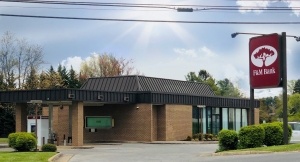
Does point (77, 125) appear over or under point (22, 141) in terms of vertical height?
over

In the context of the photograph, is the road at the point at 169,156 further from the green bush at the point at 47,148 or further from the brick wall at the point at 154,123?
the brick wall at the point at 154,123

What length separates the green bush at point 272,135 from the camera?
27516mm

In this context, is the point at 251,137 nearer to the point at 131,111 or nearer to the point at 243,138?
the point at 243,138

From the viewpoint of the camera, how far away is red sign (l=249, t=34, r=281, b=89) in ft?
93.8

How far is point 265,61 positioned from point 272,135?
4.39 m

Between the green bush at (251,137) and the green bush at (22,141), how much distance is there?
11.4m

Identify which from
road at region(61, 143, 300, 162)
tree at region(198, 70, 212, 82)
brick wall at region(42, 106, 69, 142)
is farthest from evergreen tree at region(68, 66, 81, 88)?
road at region(61, 143, 300, 162)

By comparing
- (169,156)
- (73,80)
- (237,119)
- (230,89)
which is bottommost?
(169,156)

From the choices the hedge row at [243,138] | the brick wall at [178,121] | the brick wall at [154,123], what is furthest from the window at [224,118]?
the hedge row at [243,138]

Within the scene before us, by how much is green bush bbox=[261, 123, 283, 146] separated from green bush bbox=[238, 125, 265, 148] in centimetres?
102

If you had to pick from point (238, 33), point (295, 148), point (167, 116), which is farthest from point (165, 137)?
point (295, 148)

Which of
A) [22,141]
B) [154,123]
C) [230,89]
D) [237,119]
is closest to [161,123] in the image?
[154,123]

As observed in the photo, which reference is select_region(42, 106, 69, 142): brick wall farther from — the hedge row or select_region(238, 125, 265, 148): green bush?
select_region(238, 125, 265, 148): green bush

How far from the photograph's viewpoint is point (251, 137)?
86.2 ft
